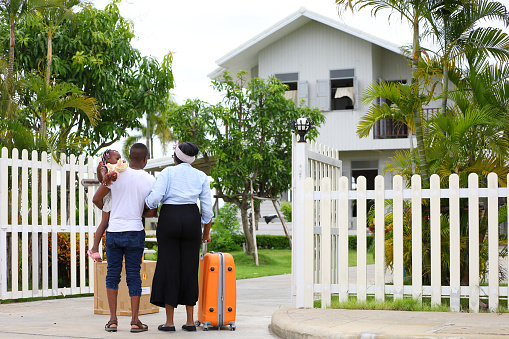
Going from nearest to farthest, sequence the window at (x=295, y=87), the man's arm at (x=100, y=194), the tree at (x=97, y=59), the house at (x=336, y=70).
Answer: the man's arm at (x=100, y=194), the tree at (x=97, y=59), the house at (x=336, y=70), the window at (x=295, y=87)

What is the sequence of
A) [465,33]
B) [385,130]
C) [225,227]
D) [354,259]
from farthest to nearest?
[385,130] → [225,227] → [354,259] → [465,33]

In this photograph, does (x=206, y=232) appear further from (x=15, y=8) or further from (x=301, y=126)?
(x=15, y=8)

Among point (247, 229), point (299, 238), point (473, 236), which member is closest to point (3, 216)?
point (299, 238)

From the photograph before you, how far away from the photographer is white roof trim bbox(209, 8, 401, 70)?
72.9 ft

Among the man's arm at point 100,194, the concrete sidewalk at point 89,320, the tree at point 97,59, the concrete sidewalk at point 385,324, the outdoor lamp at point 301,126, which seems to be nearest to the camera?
the concrete sidewalk at point 385,324

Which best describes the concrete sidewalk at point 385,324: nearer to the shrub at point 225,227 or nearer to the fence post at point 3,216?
the fence post at point 3,216

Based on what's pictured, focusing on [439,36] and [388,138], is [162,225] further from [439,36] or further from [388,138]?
[388,138]

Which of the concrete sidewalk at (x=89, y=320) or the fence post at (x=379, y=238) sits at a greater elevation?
the fence post at (x=379, y=238)

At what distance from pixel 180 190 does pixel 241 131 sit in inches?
452

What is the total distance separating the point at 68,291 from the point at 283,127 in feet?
30.0

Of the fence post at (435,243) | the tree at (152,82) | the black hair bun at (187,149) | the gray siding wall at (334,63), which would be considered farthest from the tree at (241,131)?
the black hair bun at (187,149)

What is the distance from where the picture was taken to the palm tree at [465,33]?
9.49m

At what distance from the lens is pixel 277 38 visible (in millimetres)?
24344

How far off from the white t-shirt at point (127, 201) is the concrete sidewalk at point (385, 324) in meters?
1.67
